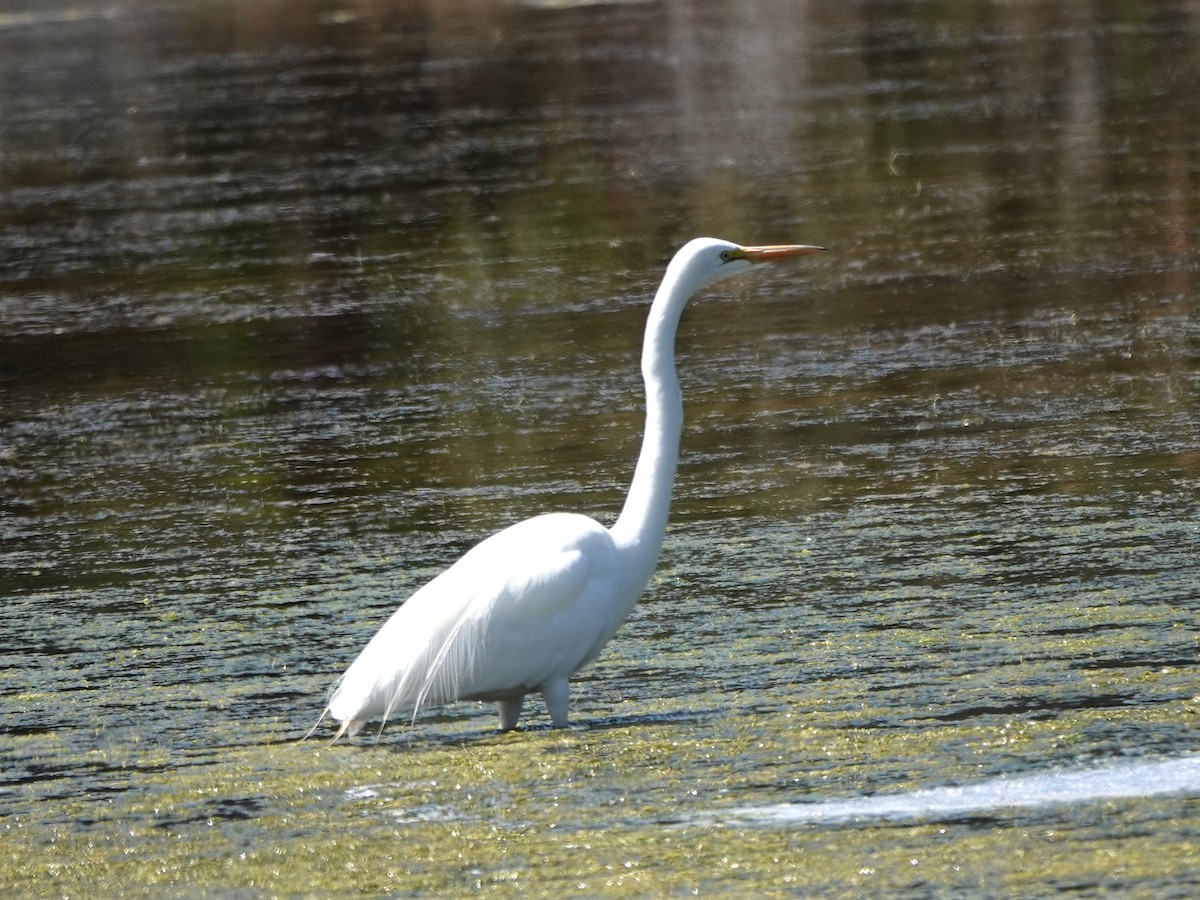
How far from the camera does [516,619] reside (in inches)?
225

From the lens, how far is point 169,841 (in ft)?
16.5

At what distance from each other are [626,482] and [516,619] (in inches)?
98.5

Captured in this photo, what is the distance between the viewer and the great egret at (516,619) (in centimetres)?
568

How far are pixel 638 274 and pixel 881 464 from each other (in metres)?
4.44

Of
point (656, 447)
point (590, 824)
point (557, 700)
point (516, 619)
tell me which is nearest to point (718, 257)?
point (656, 447)

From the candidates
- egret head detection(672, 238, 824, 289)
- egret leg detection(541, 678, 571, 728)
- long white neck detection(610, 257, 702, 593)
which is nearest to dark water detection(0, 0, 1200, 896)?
egret leg detection(541, 678, 571, 728)

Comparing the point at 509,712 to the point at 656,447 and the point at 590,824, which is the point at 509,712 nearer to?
the point at 656,447

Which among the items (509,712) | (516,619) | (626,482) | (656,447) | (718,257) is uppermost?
(718,257)

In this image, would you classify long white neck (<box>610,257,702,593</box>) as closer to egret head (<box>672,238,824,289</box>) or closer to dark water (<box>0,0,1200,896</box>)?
egret head (<box>672,238,824,289</box>)

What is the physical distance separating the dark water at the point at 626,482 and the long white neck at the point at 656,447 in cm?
44

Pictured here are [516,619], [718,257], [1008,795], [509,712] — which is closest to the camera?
[1008,795]

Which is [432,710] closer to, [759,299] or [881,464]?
[881,464]

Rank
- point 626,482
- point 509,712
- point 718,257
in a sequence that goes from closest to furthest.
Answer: point 509,712, point 718,257, point 626,482

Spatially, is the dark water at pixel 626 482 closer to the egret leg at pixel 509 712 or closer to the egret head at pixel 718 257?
the egret leg at pixel 509 712
